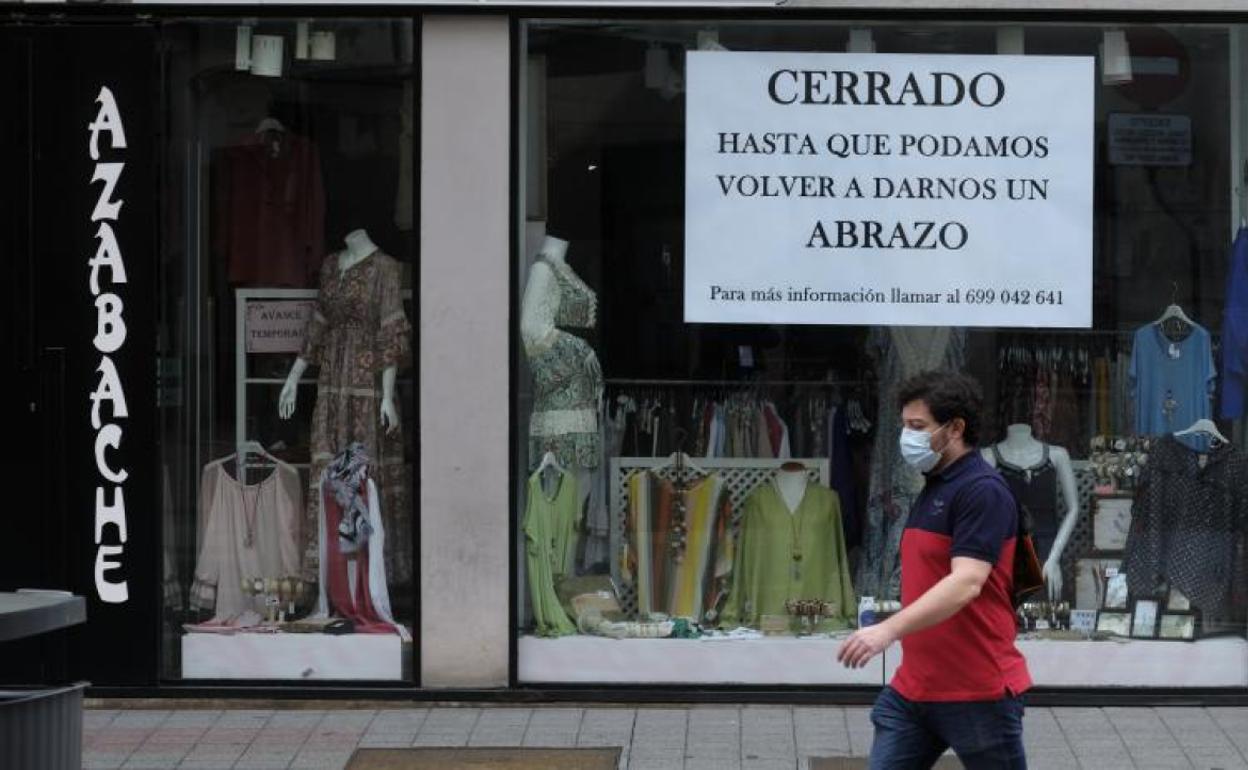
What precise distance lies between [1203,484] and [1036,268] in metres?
1.32

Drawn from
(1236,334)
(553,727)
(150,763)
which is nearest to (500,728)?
(553,727)

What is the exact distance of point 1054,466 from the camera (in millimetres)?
9641

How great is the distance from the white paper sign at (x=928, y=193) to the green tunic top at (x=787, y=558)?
94cm

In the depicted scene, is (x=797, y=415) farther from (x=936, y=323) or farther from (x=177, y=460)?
(x=177, y=460)

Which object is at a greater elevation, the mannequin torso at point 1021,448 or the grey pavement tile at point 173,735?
the mannequin torso at point 1021,448

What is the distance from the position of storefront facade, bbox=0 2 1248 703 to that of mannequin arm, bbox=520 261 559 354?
0.05 ft

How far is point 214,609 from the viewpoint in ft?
31.9

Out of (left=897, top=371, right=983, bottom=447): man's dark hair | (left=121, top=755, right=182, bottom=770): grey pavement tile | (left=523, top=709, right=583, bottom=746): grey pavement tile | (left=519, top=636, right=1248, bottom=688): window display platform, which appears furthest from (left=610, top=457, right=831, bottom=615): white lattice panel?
(left=897, top=371, right=983, bottom=447): man's dark hair

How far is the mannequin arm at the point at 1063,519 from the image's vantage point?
9633mm

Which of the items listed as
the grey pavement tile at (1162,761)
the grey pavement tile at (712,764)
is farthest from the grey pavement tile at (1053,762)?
the grey pavement tile at (712,764)

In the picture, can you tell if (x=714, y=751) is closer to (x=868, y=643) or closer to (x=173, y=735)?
(x=173, y=735)

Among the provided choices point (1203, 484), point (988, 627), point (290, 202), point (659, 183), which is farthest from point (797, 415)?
point (988, 627)

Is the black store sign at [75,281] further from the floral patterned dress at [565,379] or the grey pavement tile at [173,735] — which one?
the floral patterned dress at [565,379]

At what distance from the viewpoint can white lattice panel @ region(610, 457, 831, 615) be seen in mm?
9695
